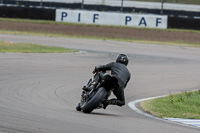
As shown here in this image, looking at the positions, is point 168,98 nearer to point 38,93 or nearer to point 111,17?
point 38,93

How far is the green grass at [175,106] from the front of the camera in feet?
35.7

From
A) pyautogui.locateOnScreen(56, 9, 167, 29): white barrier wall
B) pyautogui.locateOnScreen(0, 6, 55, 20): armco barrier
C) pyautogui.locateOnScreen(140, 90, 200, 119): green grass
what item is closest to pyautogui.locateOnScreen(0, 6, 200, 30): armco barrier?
pyautogui.locateOnScreen(0, 6, 55, 20): armco barrier

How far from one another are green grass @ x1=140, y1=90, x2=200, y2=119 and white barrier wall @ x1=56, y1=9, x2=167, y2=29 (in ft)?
76.1

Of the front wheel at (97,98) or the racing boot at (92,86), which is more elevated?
the racing boot at (92,86)

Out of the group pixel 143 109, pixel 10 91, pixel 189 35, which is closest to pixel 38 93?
pixel 10 91

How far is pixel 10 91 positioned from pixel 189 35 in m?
25.2

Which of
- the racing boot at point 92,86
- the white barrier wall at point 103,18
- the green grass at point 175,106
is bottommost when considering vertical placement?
the green grass at point 175,106

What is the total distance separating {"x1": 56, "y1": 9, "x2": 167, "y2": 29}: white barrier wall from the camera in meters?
36.6

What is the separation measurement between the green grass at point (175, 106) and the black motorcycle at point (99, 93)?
147cm

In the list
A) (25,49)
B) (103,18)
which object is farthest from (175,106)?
(103,18)

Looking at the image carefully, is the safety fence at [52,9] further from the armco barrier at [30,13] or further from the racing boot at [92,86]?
the racing boot at [92,86]

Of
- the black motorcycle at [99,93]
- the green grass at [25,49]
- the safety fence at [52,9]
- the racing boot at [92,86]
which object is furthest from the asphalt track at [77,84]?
the safety fence at [52,9]

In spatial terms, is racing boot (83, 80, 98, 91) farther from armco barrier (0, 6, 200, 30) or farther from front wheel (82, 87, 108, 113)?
armco barrier (0, 6, 200, 30)

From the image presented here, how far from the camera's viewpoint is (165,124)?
9.41 m
